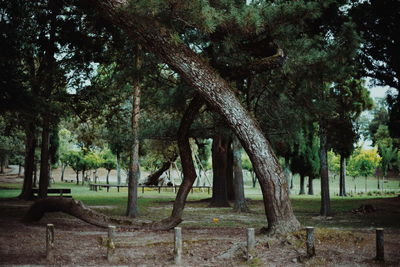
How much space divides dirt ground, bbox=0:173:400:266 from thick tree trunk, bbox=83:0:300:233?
0.66 m

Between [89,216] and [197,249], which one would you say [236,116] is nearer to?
[197,249]

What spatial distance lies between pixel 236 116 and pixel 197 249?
10.6 ft

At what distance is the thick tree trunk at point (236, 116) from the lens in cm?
995

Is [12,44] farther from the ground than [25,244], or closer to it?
farther from the ground

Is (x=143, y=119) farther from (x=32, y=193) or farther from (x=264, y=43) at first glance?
(x=264, y=43)

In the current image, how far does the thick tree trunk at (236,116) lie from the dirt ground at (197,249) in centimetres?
66

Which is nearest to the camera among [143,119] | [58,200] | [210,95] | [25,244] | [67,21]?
[25,244]

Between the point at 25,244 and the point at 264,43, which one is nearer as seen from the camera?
the point at 25,244

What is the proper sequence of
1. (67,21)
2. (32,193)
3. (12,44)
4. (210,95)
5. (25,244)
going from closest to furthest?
(25,244)
(210,95)
(12,44)
(67,21)
(32,193)

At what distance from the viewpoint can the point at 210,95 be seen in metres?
10.1

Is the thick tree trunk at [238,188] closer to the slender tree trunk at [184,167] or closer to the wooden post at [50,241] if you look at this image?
the slender tree trunk at [184,167]

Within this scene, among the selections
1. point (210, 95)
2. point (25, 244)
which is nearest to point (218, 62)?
point (210, 95)

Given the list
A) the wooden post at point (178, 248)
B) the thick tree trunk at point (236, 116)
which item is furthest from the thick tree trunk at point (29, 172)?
the wooden post at point (178, 248)

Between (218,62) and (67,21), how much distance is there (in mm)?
7384
